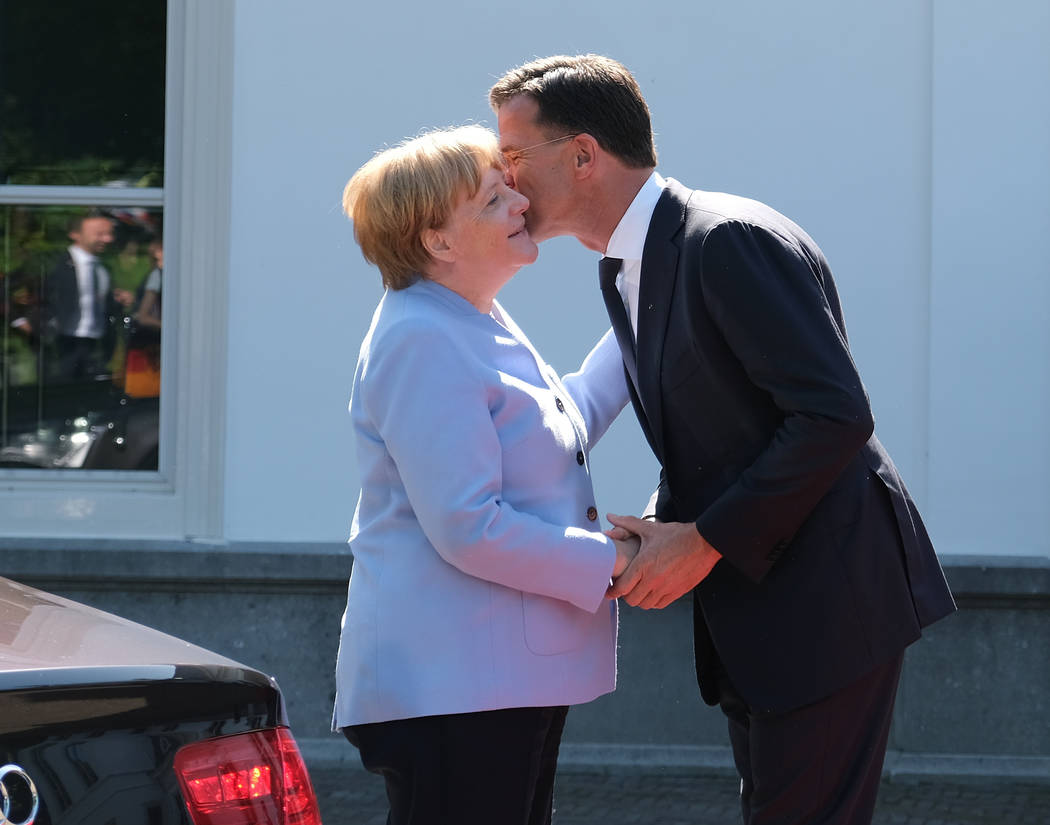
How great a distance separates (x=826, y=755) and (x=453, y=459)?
0.89 m

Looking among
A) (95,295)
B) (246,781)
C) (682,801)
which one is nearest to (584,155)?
(246,781)

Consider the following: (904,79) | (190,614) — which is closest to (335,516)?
(190,614)

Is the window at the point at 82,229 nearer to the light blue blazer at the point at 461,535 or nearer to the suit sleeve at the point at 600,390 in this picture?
the suit sleeve at the point at 600,390

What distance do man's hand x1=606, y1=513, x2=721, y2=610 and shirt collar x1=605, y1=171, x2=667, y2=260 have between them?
1.79ft

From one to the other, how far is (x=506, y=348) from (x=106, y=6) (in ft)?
12.4

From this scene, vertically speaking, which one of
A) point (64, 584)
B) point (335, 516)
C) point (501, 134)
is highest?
point (501, 134)

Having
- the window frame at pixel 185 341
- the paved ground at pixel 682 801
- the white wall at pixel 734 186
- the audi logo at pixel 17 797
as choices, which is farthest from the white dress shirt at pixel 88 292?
the audi logo at pixel 17 797

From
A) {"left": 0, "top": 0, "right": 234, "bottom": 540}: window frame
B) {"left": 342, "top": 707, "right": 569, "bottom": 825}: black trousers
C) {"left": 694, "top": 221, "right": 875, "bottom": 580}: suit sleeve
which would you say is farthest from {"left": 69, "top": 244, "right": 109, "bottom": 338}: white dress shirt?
{"left": 694, "top": 221, "right": 875, "bottom": 580}: suit sleeve

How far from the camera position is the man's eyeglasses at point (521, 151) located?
264 cm

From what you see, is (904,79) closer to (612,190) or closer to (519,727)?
(612,190)

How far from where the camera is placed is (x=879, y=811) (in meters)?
4.71

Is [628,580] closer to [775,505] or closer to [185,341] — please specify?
[775,505]

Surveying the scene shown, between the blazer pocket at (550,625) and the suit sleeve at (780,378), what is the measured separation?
0.29 m

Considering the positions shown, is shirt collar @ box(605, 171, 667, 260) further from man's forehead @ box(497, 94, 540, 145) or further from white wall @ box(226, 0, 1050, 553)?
white wall @ box(226, 0, 1050, 553)
